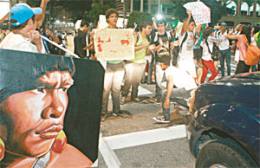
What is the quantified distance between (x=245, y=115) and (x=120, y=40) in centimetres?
420

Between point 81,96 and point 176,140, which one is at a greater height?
point 81,96

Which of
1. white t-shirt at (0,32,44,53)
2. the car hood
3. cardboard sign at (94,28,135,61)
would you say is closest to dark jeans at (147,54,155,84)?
cardboard sign at (94,28,135,61)

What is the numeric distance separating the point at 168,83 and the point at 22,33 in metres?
3.48

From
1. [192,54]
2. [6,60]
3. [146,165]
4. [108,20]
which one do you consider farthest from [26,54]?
[192,54]

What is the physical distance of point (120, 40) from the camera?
6.36 meters

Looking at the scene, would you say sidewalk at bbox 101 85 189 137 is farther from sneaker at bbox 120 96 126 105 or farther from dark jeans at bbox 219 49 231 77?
dark jeans at bbox 219 49 231 77

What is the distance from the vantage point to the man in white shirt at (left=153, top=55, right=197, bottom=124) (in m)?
6.09

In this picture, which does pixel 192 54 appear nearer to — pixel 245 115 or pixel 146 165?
pixel 146 165

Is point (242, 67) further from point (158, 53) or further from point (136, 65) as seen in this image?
point (136, 65)

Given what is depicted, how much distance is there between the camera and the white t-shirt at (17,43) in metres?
2.99

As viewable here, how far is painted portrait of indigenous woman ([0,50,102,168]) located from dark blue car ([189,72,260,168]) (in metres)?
1.12

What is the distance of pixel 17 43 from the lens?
9.85 feet

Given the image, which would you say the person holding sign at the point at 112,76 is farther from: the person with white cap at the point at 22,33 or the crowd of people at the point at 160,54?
the person with white cap at the point at 22,33

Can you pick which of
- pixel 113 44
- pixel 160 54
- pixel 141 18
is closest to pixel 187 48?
pixel 160 54
